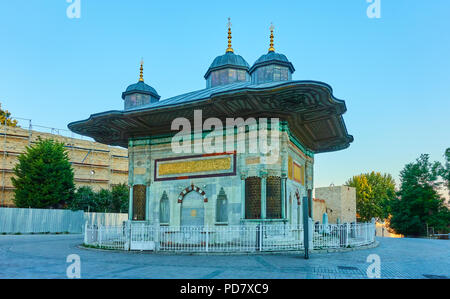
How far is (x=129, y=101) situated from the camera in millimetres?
19078

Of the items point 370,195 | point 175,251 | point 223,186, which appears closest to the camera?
point 175,251

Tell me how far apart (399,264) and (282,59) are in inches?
396

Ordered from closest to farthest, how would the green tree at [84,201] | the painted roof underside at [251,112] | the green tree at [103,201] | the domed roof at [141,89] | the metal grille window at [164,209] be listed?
the painted roof underside at [251,112]
the metal grille window at [164,209]
the domed roof at [141,89]
the green tree at [84,201]
the green tree at [103,201]

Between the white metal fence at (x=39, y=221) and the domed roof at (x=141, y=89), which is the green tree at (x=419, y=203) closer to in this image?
the domed roof at (x=141, y=89)

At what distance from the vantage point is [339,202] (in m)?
35.6

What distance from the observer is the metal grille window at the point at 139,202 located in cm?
1553

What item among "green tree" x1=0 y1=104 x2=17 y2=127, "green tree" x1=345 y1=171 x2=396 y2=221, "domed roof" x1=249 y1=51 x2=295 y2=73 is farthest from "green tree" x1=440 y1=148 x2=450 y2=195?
"green tree" x1=0 y1=104 x2=17 y2=127

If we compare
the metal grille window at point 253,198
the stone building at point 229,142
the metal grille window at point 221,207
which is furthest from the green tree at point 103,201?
the metal grille window at point 253,198

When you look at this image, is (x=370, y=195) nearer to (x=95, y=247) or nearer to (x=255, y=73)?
(x=255, y=73)

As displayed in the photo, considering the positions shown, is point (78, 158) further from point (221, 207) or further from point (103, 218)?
point (221, 207)

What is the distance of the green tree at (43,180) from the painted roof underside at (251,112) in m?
11.8

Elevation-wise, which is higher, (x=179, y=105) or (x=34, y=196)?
(x=179, y=105)

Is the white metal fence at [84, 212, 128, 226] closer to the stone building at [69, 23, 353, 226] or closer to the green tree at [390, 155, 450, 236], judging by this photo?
the stone building at [69, 23, 353, 226]
